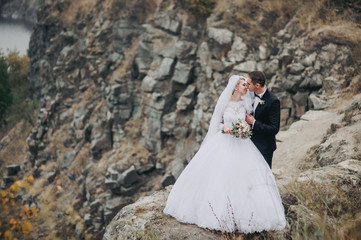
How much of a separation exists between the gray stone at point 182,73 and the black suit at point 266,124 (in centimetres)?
1153

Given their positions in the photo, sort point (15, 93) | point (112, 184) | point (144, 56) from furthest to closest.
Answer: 1. point (15, 93)
2. point (144, 56)
3. point (112, 184)

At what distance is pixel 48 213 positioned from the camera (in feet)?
52.2

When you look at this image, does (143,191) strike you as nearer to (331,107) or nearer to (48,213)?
(48,213)

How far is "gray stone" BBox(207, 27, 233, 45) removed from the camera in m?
14.4

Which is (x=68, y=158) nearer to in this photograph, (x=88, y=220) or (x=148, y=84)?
(x=88, y=220)

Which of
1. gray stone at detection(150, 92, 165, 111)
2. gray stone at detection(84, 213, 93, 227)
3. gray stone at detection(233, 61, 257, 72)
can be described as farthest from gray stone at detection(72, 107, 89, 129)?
gray stone at detection(233, 61, 257, 72)

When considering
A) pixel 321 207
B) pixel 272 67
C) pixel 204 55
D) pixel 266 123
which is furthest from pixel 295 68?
pixel 321 207

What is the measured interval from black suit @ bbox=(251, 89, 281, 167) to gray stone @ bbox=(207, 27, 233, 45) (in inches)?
426

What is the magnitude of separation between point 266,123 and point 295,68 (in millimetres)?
8613

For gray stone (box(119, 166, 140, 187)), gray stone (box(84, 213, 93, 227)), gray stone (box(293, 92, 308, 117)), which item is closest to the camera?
gray stone (box(293, 92, 308, 117))

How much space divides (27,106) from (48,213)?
2058cm

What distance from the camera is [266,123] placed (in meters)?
4.37

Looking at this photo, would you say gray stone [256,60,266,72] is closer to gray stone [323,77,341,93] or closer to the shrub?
gray stone [323,77,341,93]

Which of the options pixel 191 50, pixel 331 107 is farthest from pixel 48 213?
pixel 331 107
